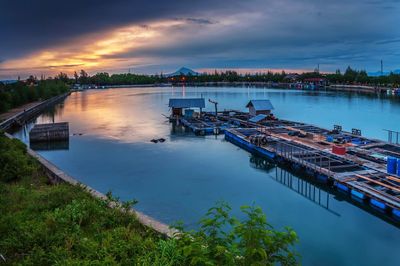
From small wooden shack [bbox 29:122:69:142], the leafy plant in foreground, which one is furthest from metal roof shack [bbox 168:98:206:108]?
the leafy plant in foreground

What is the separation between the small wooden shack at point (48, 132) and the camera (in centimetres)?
3059

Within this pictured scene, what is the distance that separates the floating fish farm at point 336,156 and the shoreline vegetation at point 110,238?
1145cm

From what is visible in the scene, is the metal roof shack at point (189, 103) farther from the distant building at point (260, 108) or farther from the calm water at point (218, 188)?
the calm water at point (218, 188)

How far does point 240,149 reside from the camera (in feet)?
94.5

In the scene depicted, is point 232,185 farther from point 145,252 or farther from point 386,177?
point 145,252

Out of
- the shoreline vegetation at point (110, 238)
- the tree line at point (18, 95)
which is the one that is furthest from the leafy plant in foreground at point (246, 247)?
the tree line at point (18, 95)

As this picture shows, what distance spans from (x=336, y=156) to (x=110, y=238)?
18.3 meters

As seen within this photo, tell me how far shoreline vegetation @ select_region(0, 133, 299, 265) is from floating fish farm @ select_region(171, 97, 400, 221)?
11.5 meters

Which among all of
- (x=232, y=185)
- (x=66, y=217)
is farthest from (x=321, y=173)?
(x=66, y=217)

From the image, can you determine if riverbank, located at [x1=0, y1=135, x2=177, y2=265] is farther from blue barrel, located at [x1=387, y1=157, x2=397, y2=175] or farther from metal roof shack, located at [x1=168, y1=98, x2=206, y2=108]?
metal roof shack, located at [x1=168, y1=98, x2=206, y2=108]

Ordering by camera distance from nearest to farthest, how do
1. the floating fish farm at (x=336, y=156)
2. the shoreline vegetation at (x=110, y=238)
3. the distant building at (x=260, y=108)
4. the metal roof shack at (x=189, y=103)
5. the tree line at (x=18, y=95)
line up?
the shoreline vegetation at (x=110, y=238) → the floating fish farm at (x=336, y=156) → the distant building at (x=260, y=108) → the metal roof shack at (x=189, y=103) → the tree line at (x=18, y=95)

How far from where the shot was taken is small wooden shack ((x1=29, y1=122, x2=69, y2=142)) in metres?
30.6

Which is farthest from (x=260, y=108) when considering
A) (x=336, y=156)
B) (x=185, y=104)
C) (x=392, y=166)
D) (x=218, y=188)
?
(x=392, y=166)

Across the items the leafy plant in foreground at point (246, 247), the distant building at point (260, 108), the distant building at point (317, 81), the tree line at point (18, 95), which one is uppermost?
the distant building at point (317, 81)
